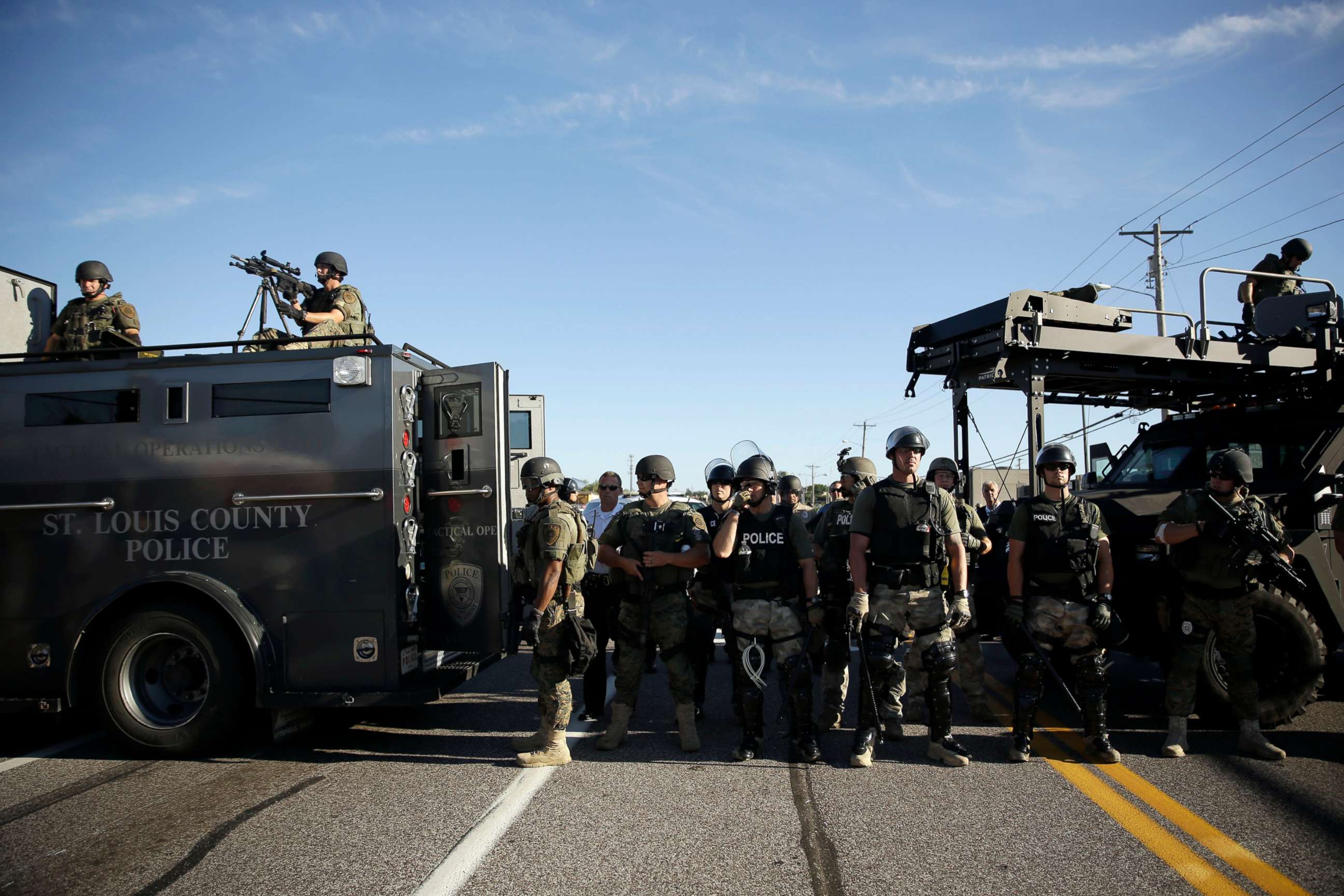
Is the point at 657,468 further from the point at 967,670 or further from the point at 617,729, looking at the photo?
the point at 967,670

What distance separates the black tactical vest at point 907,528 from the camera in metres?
5.61

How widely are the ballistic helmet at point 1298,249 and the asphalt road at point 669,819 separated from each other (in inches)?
209

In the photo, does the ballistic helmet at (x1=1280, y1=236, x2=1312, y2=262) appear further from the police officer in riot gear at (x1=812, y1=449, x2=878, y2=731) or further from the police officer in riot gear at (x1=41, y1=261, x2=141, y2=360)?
the police officer in riot gear at (x1=41, y1=261, x2=141, y2=360)

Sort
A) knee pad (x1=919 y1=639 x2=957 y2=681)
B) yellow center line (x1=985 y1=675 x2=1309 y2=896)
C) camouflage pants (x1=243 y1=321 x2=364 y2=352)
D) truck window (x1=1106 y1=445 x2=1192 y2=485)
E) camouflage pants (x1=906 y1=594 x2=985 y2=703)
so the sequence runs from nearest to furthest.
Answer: yellow center line (x1=985 y1=675 x2=1309 y2=896) → knee pad (x1=919 y1=639 x2=957 y2=681) → camouflage pants (x1=243 y1=321 x2=364 y2=352) → camouflage pants (x1=906 y1=594 x2=985 y2=703) → truck window (x1=1106 y1=445 x2=1192 y2=485)

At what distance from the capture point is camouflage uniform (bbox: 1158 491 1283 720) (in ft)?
18.3

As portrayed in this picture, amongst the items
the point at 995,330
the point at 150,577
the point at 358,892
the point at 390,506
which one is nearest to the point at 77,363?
the point at 150,577

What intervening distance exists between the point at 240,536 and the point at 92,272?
2835 millimetres

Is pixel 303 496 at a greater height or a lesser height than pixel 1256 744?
greater

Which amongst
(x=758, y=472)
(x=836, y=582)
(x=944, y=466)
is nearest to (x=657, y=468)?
(x=758, y=472)

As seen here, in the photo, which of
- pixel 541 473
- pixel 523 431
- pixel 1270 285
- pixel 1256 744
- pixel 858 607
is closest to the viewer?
pixel 1256 744

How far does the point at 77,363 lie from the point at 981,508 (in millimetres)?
12007

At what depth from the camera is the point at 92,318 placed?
6648 millimetres

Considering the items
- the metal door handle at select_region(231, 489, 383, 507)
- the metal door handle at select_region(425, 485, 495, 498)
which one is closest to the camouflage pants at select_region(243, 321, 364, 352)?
the metal door handle at select_region(231, 489, 383, 507)

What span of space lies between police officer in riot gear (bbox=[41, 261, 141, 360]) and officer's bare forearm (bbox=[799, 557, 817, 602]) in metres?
5.37
